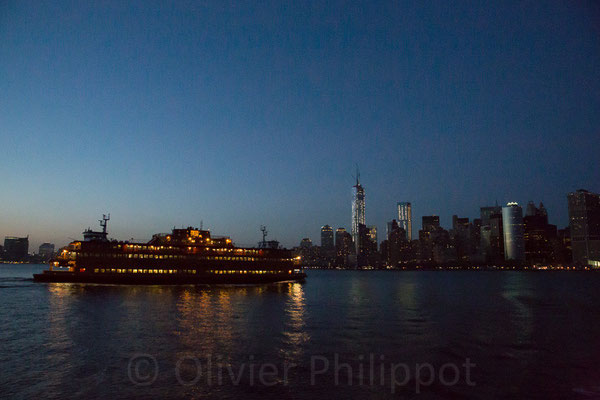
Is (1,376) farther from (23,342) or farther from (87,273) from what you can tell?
(87,273)

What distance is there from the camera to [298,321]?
1735 inches

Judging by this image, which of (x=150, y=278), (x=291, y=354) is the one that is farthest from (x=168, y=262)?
(x=291, y=354)

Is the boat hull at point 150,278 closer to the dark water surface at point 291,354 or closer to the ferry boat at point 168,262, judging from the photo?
the ferry boat at point 168,262

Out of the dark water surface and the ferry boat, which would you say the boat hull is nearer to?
the ferry boat

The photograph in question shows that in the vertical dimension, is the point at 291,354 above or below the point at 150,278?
below

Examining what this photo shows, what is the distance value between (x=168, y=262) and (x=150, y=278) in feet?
18.4

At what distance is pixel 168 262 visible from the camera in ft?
315

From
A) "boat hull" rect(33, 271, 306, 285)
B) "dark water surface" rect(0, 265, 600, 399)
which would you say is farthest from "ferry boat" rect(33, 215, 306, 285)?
"dark water surface" rect(0, 265, 600, 399)

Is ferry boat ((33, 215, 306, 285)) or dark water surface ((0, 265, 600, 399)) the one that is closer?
dark water surface ((0, 265, 600, 399))

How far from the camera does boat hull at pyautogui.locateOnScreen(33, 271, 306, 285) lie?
8833cm

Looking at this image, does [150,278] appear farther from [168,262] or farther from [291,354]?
[291,354]

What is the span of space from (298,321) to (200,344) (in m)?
15.2

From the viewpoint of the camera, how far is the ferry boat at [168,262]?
8925 cm

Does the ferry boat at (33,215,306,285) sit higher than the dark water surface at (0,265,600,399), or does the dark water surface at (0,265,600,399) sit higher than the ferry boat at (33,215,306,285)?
the ferry boat at (33,215,306,285)
